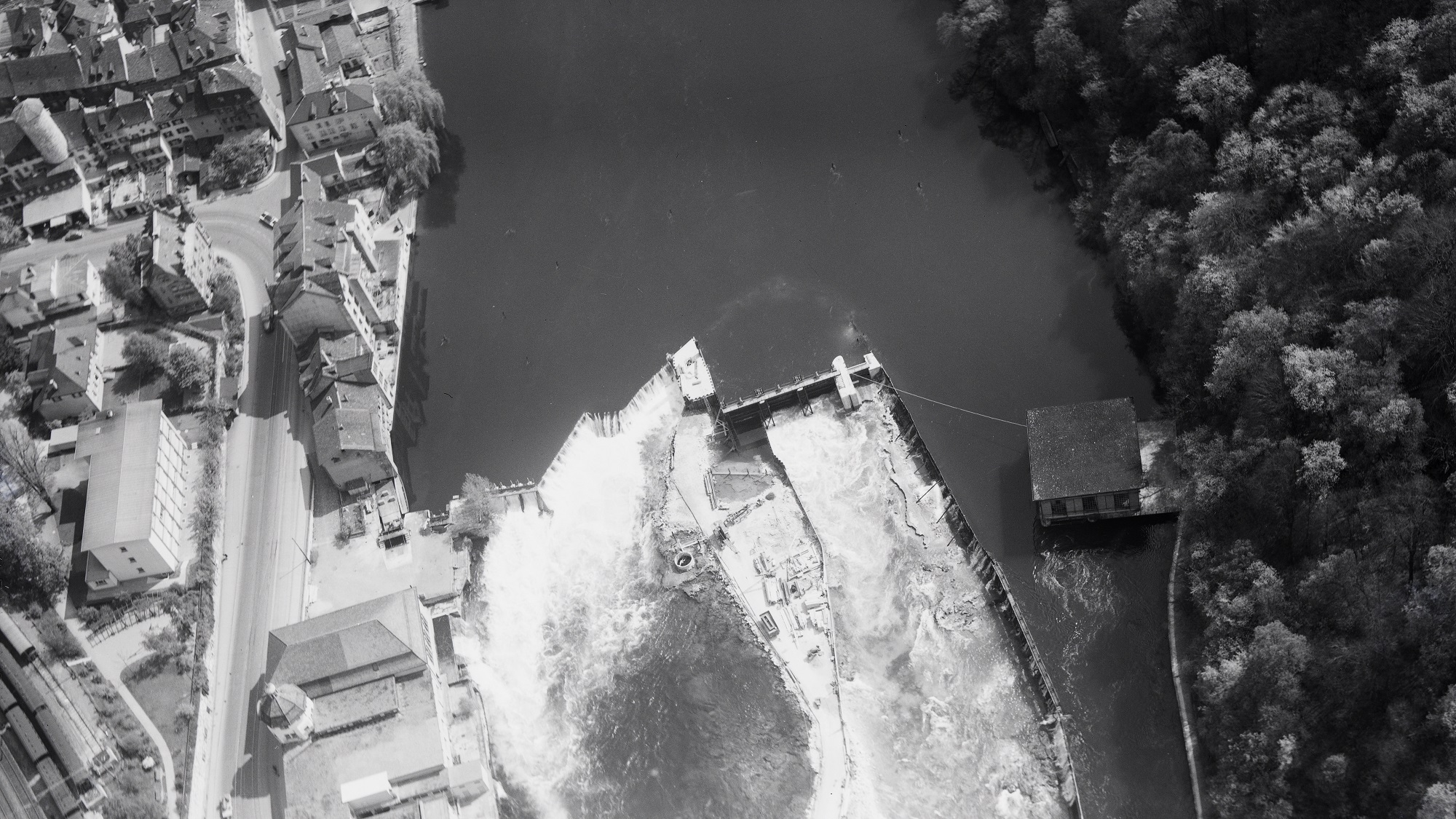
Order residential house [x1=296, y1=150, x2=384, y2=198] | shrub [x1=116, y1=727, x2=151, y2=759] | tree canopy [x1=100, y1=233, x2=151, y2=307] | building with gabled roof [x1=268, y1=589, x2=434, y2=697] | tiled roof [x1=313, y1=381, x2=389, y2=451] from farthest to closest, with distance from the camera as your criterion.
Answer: residential house [x1=296, y1=150, x2=384, y2=198]
tree canopy [x1=100, y1=233, x2=151, y2=307]
tiled roof [x1=313, y1=381, x2=389, y2=451]
shrub [x1=116, y1=727, x2=151, y2=759]
building with gabled roof [x1=268, y1=589, x2=434, y2=697]

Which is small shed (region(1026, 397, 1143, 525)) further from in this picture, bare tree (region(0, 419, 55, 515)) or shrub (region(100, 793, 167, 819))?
bare tree (region(0, 419, 55, 515))

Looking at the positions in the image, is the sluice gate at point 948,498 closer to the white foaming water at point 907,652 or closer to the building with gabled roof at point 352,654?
the white foaming water at point 907,652

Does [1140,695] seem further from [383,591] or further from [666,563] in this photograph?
[383,591]

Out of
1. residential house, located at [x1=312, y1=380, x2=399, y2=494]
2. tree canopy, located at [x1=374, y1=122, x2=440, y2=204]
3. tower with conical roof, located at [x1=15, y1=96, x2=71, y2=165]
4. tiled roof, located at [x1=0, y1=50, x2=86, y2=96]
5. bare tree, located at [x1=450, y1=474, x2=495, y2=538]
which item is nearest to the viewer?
bare tree, located at [x1=450, y1=474, x2=495, y2=538]

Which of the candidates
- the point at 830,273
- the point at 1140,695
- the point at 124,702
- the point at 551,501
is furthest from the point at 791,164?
the point at 124,702

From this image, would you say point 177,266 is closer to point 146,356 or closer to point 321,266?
point 146,356

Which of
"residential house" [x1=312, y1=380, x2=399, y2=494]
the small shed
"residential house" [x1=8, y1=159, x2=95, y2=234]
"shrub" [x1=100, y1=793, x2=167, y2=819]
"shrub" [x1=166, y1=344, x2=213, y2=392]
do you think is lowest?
"shrub" [x1=100, y1=793, x2=167, y2=819]

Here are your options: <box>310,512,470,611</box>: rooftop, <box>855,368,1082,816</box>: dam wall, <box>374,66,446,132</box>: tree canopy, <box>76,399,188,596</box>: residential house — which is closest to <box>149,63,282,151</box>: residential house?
<box>374,66,446,132</box>: tree canopy
